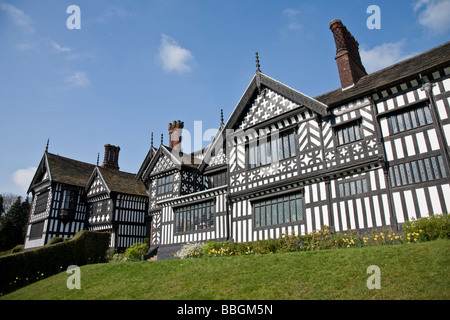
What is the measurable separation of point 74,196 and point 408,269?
3230cm

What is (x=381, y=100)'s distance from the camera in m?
15.0

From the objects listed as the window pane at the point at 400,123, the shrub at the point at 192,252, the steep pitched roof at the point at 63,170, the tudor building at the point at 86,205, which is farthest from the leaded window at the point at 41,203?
the window pane at the point at 400,123

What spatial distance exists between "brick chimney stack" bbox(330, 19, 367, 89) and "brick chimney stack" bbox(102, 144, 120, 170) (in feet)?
93.6

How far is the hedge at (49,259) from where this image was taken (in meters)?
16.4

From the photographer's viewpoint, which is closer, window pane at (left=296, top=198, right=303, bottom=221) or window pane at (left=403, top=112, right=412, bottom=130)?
window pane at (left=403, top=112, right=412, bottom=130)

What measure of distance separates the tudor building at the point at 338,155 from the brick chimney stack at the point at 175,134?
932cm

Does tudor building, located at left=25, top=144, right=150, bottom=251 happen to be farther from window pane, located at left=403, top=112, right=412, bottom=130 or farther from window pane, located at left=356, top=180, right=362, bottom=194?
window pane, located at left=403, top=112, right=412, bottom=130

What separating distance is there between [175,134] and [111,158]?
469 inches

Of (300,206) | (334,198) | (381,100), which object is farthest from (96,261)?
(381,100)

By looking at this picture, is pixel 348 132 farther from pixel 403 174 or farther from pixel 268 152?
pixel 268 152

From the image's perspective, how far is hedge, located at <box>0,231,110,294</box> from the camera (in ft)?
53.9

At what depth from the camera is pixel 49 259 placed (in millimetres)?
17875

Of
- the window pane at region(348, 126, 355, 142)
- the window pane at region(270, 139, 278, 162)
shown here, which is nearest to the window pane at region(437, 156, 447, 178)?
the window pane at region(348, 126, 355, 142)
